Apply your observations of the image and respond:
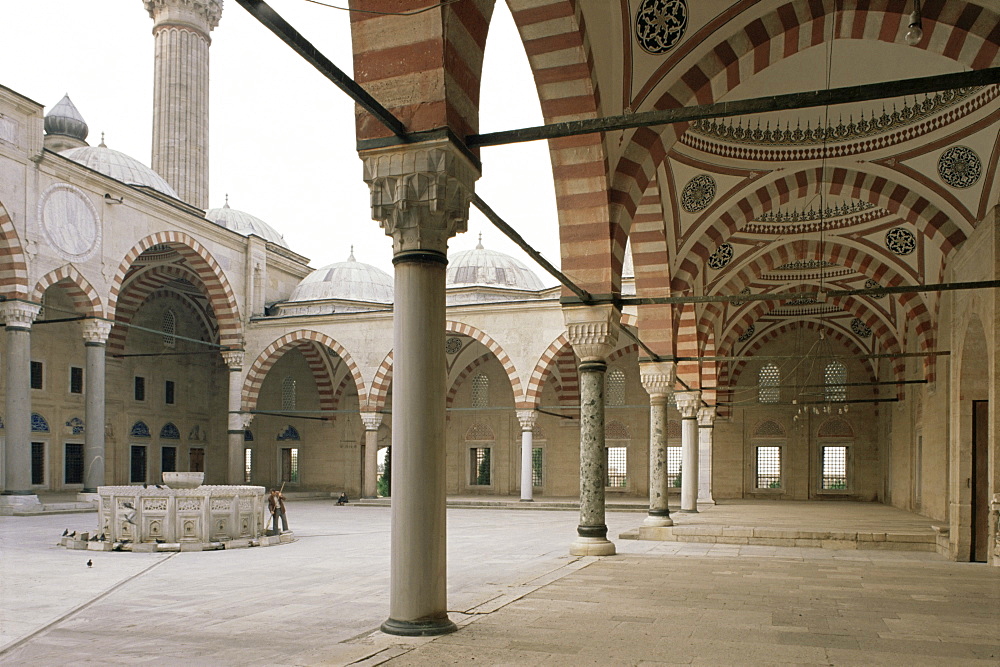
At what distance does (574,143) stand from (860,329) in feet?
54.7

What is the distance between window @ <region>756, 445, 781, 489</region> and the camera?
23328 millimetres

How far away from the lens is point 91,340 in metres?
16.4

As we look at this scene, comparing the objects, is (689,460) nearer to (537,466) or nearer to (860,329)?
(860,329)

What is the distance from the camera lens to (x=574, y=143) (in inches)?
283

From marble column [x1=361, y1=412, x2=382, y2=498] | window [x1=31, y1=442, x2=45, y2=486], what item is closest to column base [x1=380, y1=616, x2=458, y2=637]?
marble column [x1=361, y1=412, x2=382, y2=498]

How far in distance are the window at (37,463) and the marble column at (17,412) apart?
4326 mm

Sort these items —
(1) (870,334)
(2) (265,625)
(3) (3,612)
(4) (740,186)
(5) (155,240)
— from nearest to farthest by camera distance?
(2) (265,625) → (3) (3,612) → (4) (740,186) → (5) (155,240) → (1) (870,334)

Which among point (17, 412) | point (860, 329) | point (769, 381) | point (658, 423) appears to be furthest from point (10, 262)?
point (860, 329)

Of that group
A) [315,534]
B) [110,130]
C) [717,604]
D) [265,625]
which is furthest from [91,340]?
[110,130]

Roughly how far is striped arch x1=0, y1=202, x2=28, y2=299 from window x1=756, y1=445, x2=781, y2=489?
58.9 feet

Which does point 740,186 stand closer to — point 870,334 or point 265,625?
point 265,625

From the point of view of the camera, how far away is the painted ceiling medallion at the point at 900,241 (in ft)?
42.4

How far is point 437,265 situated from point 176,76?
21953 millimetres

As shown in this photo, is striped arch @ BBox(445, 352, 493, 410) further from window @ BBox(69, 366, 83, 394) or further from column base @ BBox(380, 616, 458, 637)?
column base @ BBox(380, 616, 458, 637)
